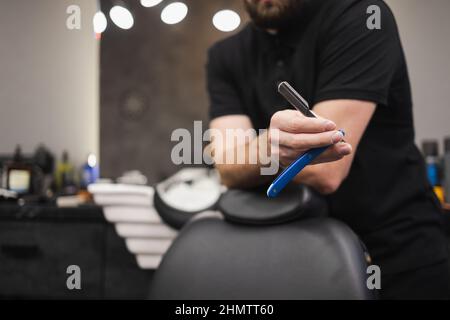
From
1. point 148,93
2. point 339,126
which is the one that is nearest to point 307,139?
point 339,126

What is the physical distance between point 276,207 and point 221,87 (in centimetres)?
38

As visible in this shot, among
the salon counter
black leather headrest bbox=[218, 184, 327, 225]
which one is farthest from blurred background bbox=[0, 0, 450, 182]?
black leather headrest bbox=[218, 184, 327, 225]

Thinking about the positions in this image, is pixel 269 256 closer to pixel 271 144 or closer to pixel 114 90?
pixel 271 144

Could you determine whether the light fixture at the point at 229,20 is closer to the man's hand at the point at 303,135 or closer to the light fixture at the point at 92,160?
the man's hand at the point at 303,135

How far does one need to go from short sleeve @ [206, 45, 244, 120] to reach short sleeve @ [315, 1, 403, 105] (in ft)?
1.00

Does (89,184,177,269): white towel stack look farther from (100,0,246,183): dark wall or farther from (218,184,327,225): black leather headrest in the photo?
(218,184,327,225): black leather headrest

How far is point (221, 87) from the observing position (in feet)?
3.08

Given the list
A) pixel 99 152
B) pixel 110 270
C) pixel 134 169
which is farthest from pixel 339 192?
pixel 99 152

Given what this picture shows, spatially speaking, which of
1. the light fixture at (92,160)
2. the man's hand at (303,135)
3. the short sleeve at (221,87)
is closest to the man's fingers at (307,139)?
the man's hand at (303,135)

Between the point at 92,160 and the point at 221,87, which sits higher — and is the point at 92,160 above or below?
below

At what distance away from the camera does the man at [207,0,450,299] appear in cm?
58

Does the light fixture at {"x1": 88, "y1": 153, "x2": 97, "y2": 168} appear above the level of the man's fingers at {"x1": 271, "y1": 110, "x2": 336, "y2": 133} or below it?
below

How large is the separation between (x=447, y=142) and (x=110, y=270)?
1.29 meters

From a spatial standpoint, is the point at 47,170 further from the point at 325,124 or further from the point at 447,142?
the point at 325,124
